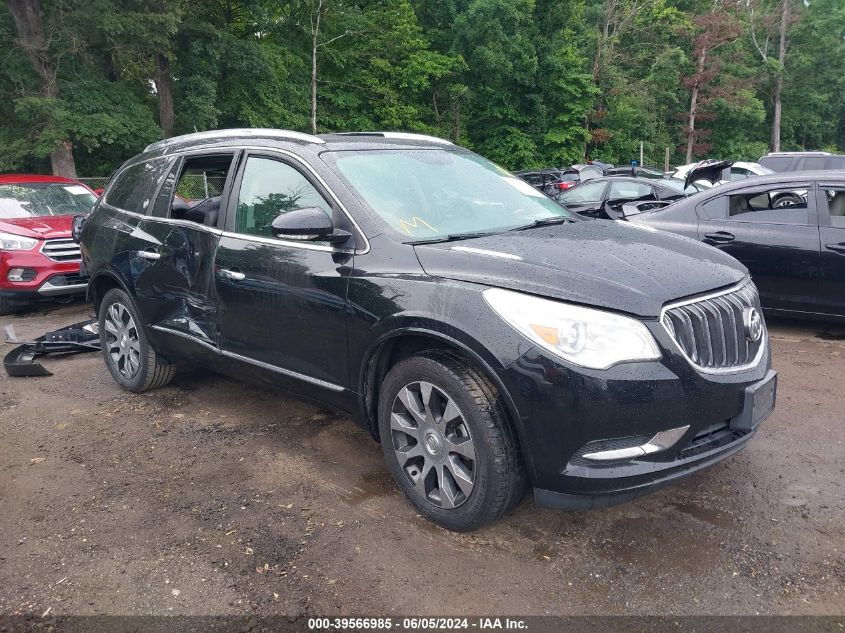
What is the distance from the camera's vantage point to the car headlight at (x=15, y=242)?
291 inches

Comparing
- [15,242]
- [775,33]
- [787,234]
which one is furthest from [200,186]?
[775,33]

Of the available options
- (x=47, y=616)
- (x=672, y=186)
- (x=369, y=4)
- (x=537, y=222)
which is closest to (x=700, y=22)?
(x=369, y=4)

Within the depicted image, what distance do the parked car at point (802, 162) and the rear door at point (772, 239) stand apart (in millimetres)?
10757

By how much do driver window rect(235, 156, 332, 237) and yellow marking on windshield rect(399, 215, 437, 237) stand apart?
54cm

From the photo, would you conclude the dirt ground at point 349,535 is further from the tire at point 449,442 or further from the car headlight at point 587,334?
the car headlight at point 587,334

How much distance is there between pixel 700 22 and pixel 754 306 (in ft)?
125

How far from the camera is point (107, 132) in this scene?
1955cm

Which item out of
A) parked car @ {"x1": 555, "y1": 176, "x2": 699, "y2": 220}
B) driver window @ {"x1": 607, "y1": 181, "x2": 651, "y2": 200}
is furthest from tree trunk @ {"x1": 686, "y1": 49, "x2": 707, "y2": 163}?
driver window @ {"x1": 607, "y1": 181, "x2": 651, "y2": 200}

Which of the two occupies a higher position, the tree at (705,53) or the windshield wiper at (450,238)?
the tree at (705,53)

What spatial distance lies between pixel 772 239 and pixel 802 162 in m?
11.7

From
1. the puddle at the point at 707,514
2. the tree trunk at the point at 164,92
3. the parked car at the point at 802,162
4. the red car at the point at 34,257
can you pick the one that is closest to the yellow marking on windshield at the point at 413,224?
Result: the puddle at the point at 707,514

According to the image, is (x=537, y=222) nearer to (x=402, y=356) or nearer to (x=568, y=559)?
(x=402, y=356)

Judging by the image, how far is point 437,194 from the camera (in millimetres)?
3590

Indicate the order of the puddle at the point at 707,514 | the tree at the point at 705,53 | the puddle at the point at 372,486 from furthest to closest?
the tree at the point at 705,53
the puddle at the point at 372,486
the puddle at the point at 707,514
